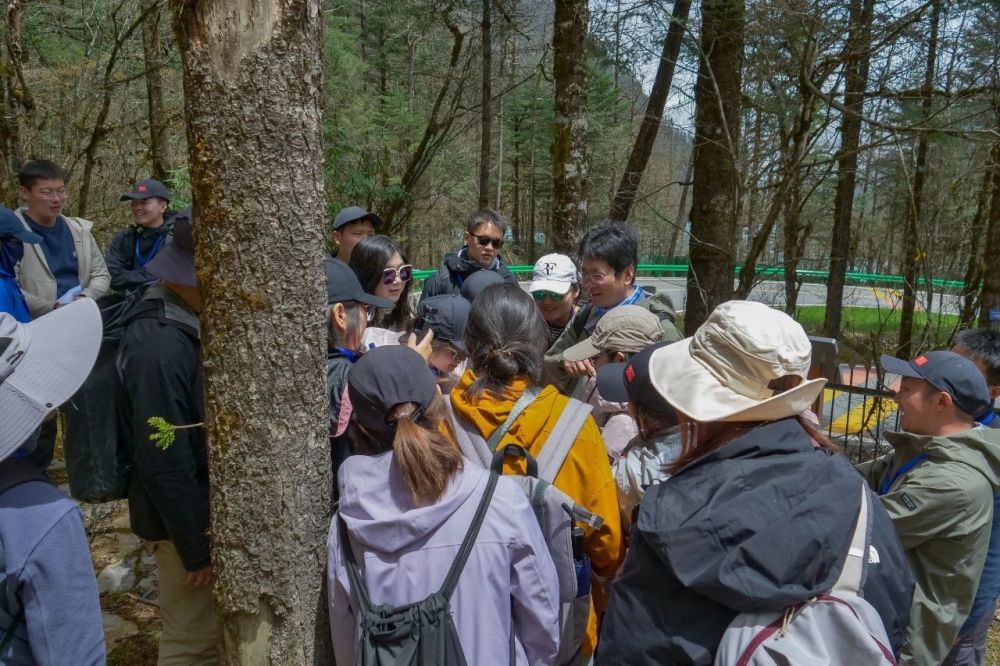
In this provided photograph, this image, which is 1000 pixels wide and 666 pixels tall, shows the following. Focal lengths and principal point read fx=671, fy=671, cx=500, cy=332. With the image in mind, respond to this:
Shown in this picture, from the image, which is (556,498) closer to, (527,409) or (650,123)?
(527,409)

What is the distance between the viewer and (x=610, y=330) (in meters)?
2.86

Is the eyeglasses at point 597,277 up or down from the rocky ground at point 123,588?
up

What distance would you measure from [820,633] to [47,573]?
5.37ft

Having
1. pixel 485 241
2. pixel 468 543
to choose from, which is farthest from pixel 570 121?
pixel 468 543

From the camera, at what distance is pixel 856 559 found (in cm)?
141

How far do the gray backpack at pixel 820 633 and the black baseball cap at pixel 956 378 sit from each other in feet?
4.59

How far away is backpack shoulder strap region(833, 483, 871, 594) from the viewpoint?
1.39 meters

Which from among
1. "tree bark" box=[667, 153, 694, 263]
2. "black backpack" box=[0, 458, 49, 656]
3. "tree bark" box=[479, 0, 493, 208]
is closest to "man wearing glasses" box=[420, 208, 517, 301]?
"tree bark" box=[667, 153, 694, 263]

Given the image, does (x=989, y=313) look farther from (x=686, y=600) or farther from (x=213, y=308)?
(x=213, y=308)

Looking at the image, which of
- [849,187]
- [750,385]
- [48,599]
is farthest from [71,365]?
[849,187]

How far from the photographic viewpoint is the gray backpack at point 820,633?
4.32ft

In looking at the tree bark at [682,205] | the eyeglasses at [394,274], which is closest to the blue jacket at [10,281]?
the eyeglasses at [394,274]

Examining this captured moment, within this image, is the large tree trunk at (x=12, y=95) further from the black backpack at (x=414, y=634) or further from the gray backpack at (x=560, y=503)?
the black backpack at (x=414, y=634)

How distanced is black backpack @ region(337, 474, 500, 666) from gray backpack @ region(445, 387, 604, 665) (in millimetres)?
350
